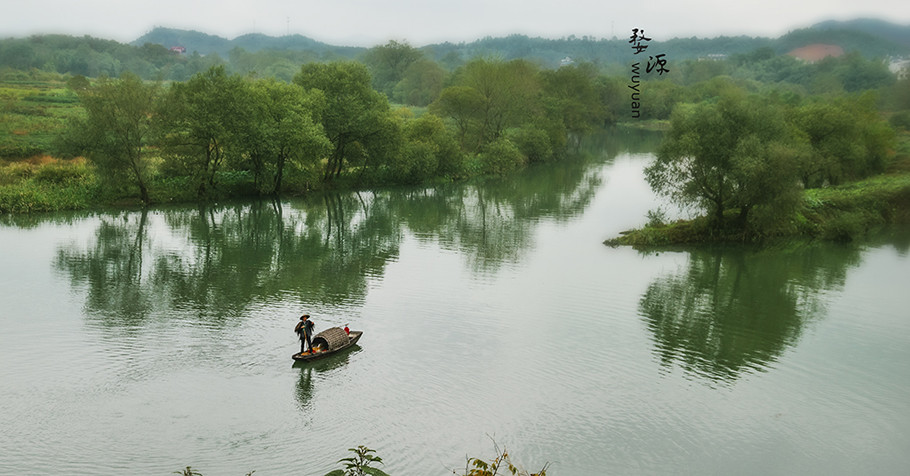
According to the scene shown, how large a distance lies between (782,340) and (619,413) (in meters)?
10.1

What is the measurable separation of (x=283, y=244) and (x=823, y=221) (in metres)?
32.7

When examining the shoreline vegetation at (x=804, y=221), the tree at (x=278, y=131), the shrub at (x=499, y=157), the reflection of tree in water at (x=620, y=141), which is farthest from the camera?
the reflection of tree in water at (x=620, y=141)

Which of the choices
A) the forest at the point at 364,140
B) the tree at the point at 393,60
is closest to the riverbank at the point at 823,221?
the forest at the point at 364,140

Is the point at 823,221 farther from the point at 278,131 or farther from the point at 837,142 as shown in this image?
the point at 278,131

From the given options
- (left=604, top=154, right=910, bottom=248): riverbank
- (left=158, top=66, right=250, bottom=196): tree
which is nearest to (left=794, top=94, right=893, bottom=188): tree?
(left=604, top=154, right=910, bottom=248): riverbank

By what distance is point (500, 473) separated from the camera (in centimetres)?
1680

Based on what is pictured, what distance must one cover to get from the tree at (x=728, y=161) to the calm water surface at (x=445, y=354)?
3.15 metres

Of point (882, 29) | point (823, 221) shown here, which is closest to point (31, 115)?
point (823, 221)

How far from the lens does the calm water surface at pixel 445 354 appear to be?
59.6ft

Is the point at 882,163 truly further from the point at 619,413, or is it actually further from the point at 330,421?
the point at 330,421

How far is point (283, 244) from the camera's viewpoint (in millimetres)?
40156

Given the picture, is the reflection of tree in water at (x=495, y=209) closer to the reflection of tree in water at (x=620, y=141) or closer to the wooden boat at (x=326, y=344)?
the wooden boat at (x=326, y=344)

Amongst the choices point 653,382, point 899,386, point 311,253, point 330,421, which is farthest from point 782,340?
point 311,253

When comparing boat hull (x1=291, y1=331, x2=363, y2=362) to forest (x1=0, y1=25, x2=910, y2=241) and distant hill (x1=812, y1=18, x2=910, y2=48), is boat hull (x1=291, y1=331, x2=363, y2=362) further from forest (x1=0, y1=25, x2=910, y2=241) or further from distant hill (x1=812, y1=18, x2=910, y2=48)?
distant hill (x1=812, y1=18, x2=910, y2=48)
